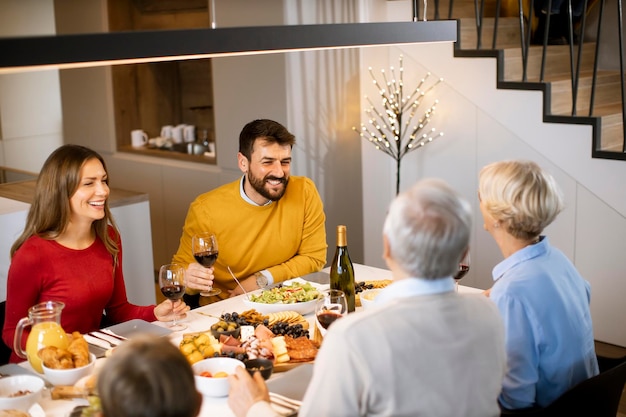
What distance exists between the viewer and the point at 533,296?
2068mm

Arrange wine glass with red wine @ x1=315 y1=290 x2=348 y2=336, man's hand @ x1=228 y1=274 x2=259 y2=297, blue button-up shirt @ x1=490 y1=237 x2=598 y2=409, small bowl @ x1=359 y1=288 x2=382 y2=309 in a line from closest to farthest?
blue button-up shirt @ x1=490 y1=237 x2=598 y2=409 → wine glass with red wine @ x1=315 y1=290 x2=348 y2=336 → small bowl @ x1=359 y1=288 x2=382 y2=309 → man's hand @ x1=228 y1=274 x2=259 y2=297

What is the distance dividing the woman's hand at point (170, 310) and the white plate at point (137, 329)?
2.1 inches

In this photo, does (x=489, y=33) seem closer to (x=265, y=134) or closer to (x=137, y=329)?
(x=265, y=134)

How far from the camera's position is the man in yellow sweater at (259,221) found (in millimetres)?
3164

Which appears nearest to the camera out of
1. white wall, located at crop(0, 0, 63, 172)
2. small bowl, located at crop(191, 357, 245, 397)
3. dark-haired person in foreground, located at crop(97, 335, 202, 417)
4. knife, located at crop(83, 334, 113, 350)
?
dark-haired person in foreground, located at crop(97, 335, 202, 417)

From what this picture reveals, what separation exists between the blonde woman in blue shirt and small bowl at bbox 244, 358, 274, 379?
600 mm

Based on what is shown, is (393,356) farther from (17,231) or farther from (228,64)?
(228,64)

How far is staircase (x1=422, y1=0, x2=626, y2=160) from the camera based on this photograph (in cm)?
424

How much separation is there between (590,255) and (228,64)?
7.79 ft

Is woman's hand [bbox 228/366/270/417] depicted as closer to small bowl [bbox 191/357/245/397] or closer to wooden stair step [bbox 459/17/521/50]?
small bowl [bbox 191/357/245/397]

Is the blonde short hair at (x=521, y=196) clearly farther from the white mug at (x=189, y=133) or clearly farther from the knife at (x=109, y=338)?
the white mug at (x=189, y=133)

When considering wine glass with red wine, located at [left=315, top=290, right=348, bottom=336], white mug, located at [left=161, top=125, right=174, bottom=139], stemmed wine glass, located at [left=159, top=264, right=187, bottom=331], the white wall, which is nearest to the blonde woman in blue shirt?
wine glass with red wine, located at [left=315, top=290, right=348, bottom=336]

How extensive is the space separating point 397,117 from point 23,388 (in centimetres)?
308

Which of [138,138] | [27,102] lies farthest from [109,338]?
[27,102]
